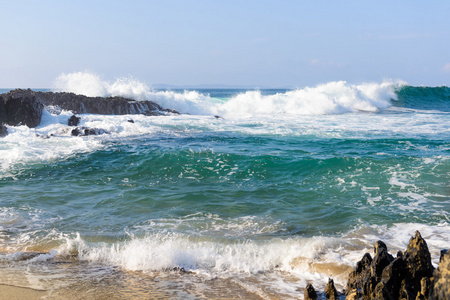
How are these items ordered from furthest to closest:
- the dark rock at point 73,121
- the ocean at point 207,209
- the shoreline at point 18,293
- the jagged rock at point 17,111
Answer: the dark rock at point 73,121 < the jagged rock at point 17,111 < the ocean at point 207,209 < the shoreline at point 18,293

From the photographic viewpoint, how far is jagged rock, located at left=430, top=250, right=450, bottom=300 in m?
2.42

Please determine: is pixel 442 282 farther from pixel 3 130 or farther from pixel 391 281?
pixel 3 130

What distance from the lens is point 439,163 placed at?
34.1 ft

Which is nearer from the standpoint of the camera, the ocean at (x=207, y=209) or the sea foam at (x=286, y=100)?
the ocean at (x=207, y=209)

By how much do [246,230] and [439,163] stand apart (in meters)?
7.04

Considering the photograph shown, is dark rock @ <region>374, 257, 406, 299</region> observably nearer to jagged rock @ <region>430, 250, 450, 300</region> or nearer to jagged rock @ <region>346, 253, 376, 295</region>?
jagged rock @ <region>346, 253, 376, 295</region>

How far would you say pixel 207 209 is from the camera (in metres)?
7.04

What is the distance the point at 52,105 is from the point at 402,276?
65.0 ft

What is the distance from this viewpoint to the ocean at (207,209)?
4.61 meters

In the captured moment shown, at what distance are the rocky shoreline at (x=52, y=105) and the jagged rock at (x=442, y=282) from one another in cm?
1517

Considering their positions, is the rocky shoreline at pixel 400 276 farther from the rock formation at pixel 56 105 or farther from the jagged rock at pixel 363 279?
the rock formation at pixel 56 105

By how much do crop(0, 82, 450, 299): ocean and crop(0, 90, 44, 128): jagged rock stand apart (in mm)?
762

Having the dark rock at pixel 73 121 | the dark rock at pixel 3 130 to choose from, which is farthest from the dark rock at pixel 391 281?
the dark rock at pixel 73 121

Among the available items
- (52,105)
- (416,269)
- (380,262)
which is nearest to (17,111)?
(52,105)
